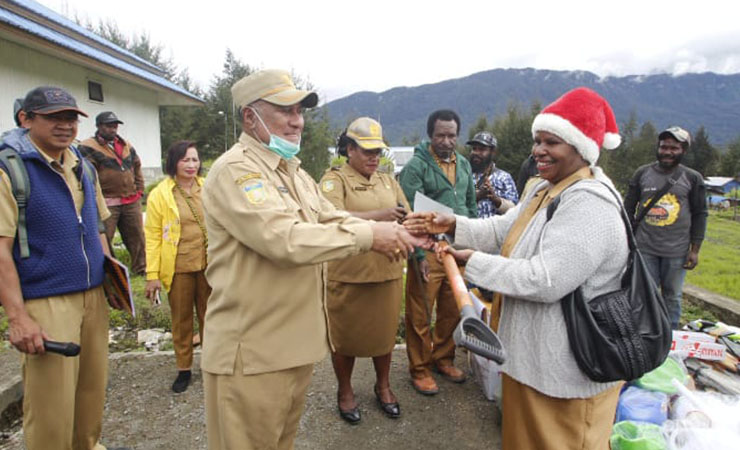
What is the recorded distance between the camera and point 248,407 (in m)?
2.00

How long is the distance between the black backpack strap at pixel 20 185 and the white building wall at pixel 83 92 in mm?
9013

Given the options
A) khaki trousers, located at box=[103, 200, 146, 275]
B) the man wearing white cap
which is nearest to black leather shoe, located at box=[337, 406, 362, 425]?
the man wearing white cap

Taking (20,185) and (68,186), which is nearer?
(20,185)

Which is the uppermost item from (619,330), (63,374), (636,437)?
(619,330)

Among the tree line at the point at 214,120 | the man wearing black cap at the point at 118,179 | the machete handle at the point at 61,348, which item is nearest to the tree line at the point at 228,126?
the tree line at the point at 214,120

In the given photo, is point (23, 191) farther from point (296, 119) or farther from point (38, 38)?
point (38, 38)

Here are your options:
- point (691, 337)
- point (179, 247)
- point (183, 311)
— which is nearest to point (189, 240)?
point (179, 247)

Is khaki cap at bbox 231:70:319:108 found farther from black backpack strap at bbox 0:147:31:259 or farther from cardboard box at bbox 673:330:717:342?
cardboard box at bbox 673:330:717:342

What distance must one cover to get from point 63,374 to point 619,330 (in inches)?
109

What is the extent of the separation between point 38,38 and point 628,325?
36.2 ft

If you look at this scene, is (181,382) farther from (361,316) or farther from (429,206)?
(429,206)

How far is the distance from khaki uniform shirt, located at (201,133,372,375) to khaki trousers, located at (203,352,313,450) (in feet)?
0.21

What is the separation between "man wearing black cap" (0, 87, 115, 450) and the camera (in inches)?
86.0

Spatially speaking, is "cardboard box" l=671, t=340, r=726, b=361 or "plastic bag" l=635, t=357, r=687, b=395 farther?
"cardboard box" l=671, t=340, r=726, b=361
